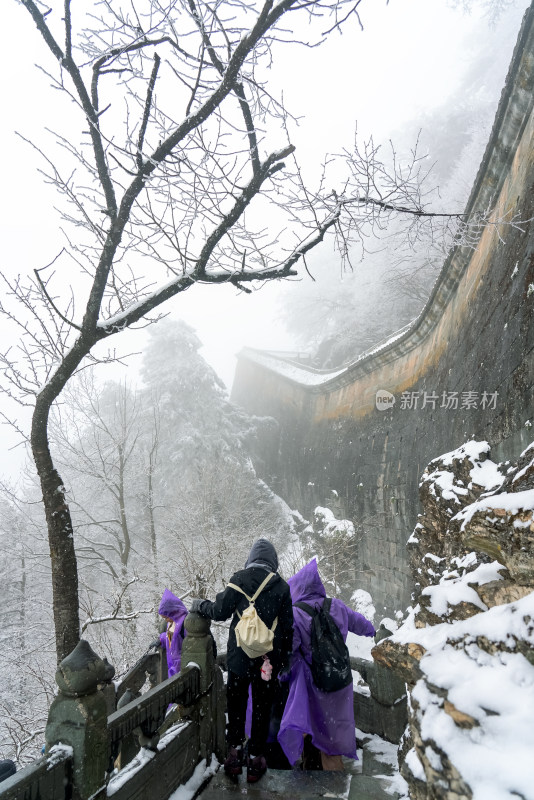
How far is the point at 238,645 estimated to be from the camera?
3.00m

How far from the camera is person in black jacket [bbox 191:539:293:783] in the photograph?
2977 mm

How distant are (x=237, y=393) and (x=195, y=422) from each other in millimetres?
12547

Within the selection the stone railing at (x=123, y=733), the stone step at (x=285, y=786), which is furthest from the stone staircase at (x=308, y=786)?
the stone railing at (x=123, y=733)

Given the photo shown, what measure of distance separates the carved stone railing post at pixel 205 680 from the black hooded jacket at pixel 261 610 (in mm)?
276

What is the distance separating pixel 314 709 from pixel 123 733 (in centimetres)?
132

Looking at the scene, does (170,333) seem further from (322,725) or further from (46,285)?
(322,725)

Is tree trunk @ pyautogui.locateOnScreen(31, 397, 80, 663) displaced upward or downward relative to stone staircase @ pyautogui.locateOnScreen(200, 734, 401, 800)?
upward

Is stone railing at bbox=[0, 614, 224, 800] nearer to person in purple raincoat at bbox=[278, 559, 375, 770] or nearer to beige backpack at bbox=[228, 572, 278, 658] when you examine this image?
beige backpack at bbox=[228, 572, 278, 658]

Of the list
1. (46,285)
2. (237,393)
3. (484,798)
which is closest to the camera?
(484,798)

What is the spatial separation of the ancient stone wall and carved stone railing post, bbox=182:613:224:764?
3.06m

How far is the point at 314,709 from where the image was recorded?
123 inches

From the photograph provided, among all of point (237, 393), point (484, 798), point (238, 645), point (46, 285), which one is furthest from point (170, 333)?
point (484, 798)

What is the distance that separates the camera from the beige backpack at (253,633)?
2.87 meters

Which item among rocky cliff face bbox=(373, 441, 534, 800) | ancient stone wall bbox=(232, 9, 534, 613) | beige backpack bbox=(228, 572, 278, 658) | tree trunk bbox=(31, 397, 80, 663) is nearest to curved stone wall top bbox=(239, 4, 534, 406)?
ancient stone wall bbox=(232, 9, 534, 613)
